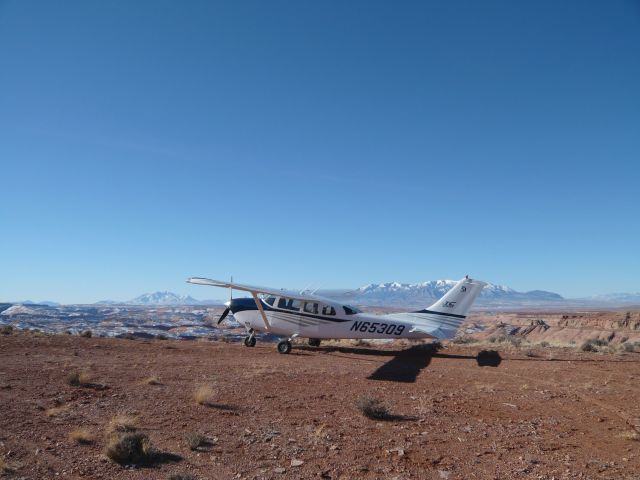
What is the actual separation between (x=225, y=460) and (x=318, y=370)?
7.28 m

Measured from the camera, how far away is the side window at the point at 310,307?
1964cm

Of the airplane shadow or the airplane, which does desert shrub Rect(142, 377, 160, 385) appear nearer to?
A: the airplane shadow

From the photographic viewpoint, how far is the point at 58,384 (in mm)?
10344

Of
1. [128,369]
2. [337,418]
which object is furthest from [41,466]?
[128,369]

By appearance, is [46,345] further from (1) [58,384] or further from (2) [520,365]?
(2) [520,365]

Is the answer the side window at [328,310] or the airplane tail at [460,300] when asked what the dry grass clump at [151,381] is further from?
the airplane tail at [460,300]

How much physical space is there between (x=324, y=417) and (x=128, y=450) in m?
3.73

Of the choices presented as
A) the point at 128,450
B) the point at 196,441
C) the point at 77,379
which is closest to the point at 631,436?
the point at 196,441

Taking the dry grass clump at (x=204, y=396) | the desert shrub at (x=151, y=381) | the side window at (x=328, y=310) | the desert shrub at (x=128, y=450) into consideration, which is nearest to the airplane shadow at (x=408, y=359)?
the side window at (x=328, y=310)

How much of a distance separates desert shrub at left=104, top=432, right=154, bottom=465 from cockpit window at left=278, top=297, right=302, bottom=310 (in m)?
13.3

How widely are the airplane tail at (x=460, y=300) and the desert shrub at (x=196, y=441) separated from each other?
14988mm

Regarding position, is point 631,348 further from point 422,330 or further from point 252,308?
point 252,308

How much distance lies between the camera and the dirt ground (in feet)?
20.0

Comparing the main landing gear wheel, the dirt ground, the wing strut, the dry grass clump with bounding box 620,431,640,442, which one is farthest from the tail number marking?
the dry grass clump with bounding box 620,431,640,442
